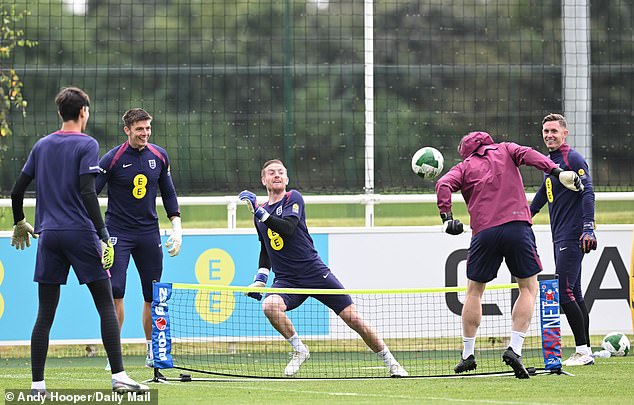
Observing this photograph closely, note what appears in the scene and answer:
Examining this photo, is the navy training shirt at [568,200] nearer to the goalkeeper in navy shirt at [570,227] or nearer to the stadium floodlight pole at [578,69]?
the goalkeeper in navy shirt at [570,227]

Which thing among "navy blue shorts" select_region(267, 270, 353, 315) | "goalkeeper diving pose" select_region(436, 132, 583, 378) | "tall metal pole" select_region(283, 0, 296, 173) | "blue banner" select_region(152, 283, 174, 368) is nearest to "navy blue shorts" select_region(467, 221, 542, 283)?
"goalkeeper diving pose" select_region(436, 132, 583, 378)

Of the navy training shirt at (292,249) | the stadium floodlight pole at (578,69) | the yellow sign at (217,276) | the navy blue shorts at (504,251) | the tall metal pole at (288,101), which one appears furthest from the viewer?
the stadium floodlight pole at (578,69)

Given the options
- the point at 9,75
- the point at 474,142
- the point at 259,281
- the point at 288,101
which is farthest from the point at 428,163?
the point at 9,75

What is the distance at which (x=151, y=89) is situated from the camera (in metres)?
13.5

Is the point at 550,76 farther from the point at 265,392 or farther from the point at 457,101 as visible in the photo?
the point at 265,392

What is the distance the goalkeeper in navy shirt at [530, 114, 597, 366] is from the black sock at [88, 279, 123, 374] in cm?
424

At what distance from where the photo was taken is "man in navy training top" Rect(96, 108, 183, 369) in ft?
33.0

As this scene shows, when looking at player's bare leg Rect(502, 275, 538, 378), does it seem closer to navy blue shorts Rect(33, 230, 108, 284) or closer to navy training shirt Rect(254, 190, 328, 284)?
navy training shirt Rect(254, 190, 328, 284)

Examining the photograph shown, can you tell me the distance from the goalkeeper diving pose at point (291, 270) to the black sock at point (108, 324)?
2003 millimetres

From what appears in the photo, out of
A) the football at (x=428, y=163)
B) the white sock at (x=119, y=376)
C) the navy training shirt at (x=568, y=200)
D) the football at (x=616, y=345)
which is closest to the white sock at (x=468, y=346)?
the navy training shirt at (x=568, y=200)

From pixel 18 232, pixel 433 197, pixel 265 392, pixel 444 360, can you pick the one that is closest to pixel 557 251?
pixel 444 360

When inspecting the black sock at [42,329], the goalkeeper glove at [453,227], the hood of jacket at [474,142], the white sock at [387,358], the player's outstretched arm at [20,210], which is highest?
the hood of jacket at [474,142]

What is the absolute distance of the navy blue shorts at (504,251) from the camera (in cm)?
919

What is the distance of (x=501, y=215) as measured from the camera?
30.1ft
